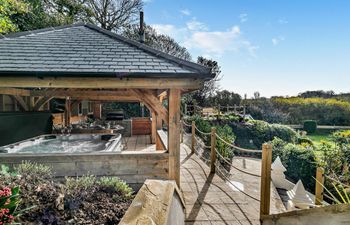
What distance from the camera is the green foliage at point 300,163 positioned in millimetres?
8961

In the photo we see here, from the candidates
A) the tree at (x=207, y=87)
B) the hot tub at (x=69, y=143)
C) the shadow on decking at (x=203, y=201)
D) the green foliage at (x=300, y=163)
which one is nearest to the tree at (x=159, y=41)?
the tree at (x=207, y=87)

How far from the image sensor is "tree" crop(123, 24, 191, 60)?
20562 millimetres

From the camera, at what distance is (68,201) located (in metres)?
2.73

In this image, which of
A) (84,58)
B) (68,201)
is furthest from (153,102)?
(68,201)

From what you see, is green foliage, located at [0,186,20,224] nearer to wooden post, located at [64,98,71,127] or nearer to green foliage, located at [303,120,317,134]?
wooden post, located at [64,98,71,127]

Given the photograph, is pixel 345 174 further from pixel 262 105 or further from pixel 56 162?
pixel 262 105

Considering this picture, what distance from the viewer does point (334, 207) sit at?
Answer: 1852 millimetres

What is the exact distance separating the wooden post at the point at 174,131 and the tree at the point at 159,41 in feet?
57.4

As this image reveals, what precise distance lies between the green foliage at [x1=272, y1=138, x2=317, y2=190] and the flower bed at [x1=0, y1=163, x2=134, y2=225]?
329 inches

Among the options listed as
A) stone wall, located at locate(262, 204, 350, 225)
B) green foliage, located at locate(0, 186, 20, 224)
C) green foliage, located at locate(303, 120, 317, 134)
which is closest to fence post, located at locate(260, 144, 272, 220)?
stone wall, located at locate(262, 204, 350, 225)

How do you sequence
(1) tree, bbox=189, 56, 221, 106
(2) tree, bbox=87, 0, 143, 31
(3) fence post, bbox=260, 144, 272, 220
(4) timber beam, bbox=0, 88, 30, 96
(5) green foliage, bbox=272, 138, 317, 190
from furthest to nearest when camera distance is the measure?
(1) tree, bbox=189, 56, 221, 106 → (2) tree, bbox=87, 0, 143, 31 → (5) green foliage, bbox=272, 138, 317, 190 → (4) timber beam, bbox=0, 88, 30, 96 → (3) fence post, bbox=260, 144, 272, 220

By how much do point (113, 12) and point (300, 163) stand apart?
59.8 ft

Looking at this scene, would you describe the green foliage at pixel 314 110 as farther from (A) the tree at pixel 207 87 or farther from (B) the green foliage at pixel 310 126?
(A) the tree at pixel 207 87

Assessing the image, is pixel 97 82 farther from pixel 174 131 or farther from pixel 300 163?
pixel 300 163
